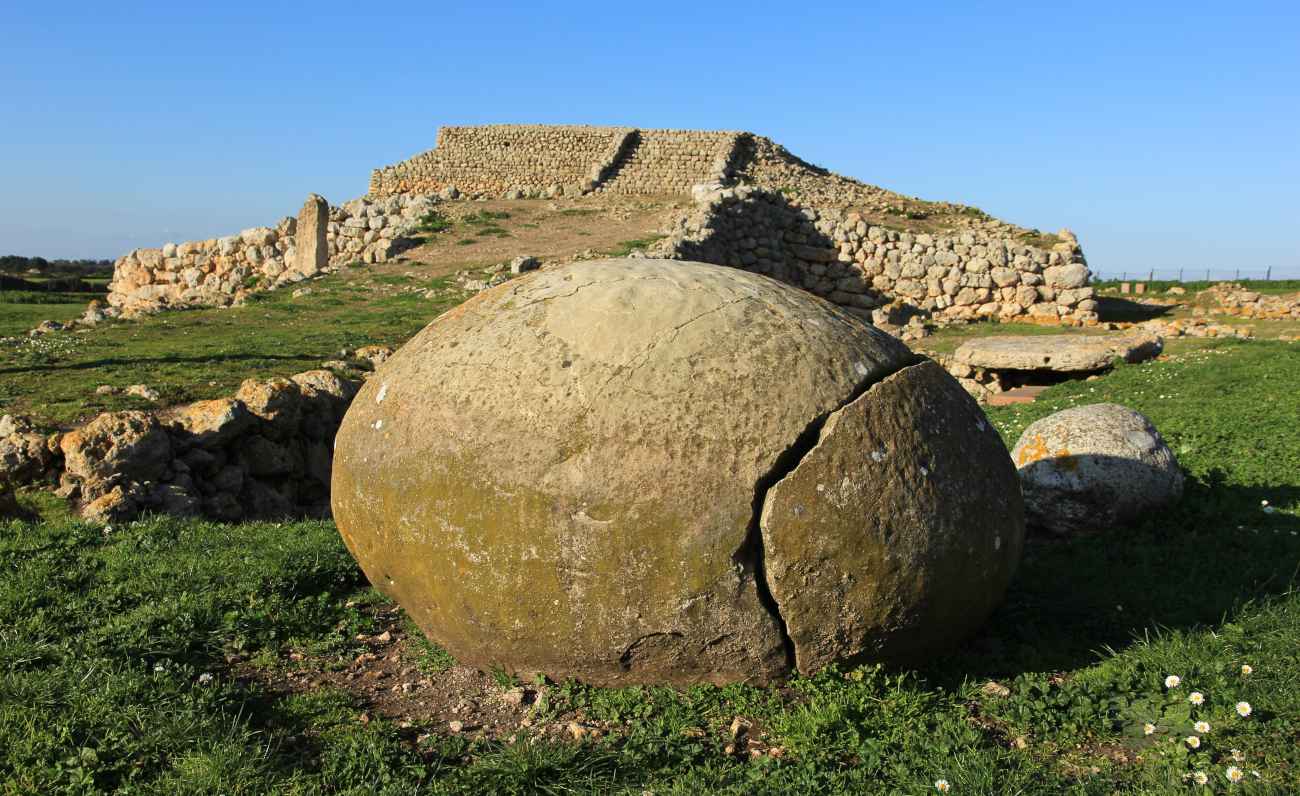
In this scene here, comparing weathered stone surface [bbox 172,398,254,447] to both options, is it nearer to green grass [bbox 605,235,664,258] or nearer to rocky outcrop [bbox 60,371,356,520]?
rocky outcrop [bbox 60,371,356,520]

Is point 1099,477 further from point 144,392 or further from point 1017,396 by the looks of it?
point 144,392

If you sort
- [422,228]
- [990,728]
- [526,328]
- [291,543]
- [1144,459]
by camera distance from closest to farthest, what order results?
[990,728], [526,328], [291,543], [1144,459], [422,228]

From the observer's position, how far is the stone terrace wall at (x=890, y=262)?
23953mm

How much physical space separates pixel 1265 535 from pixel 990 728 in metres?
3.68

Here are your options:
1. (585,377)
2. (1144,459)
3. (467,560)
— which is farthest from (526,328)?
(1144,459)

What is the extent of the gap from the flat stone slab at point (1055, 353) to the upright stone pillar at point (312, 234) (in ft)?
56.3

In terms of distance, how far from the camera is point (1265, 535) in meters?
6.53

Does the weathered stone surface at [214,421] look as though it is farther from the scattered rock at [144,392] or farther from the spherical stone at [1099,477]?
the spherical stone at [1099,477]

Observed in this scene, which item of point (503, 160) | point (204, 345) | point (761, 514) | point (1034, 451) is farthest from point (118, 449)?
point (503, 160)

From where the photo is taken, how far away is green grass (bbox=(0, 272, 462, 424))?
1023cm

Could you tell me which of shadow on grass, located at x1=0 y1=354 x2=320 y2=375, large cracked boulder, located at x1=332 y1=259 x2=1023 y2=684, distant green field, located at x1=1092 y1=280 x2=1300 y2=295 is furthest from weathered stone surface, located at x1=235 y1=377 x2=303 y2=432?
distant green field, located at x1=1092 y1=280 x2=1300 y2=295

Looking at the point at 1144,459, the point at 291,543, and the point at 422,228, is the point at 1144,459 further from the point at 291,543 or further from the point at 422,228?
the point at 422,228

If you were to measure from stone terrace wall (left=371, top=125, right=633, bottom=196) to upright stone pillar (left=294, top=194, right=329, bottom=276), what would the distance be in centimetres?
1079

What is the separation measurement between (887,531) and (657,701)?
130 cm
